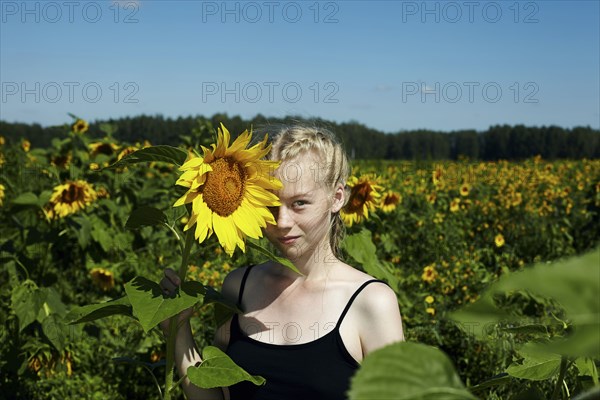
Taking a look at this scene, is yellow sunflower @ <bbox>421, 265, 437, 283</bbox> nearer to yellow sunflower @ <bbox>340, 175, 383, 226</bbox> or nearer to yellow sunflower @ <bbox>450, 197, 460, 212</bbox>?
yellow sunflower @ <bbox>340, 175, 383, 226</bbox>

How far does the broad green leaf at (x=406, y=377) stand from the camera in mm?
300

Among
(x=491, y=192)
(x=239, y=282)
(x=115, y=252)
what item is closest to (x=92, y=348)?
(x=115, y=252)

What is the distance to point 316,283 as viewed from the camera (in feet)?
4.74

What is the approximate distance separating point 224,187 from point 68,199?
7.51 feet

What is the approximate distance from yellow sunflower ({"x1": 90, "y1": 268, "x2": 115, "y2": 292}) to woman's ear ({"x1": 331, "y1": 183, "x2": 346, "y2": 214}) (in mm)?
2097

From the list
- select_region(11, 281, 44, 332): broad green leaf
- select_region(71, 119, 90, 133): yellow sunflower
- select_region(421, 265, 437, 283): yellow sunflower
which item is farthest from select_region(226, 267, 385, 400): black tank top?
select_region(71, 119, 90, 133): yellow sunflower

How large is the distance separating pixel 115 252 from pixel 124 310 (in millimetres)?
3247

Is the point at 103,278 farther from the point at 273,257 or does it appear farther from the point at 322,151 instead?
the point at 273,257

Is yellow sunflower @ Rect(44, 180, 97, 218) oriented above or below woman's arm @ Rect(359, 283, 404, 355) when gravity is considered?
above

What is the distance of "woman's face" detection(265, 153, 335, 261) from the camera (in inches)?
52.1

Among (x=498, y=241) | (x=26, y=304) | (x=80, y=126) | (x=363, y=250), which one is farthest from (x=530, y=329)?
(x=80, y=126)

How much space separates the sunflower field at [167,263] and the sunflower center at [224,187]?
2.2 inches

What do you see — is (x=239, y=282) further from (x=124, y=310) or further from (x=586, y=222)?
(x=586, y=222)

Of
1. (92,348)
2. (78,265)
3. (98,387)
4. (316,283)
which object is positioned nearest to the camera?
(316,283)
